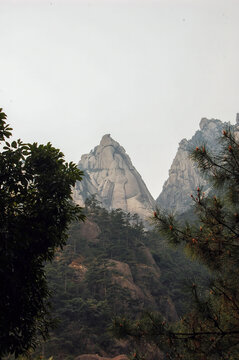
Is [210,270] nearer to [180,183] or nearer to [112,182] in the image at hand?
[112,182]

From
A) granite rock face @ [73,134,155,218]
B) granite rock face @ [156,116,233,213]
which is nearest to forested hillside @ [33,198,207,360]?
granite rock face @ [73,134,155,218]

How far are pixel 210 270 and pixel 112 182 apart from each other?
83837mm

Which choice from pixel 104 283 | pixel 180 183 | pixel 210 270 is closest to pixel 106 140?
pixel 180 183

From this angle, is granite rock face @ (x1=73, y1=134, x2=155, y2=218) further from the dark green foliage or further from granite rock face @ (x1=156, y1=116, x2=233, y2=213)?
the dark green foliage

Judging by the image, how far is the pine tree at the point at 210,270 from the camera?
4.40 meters

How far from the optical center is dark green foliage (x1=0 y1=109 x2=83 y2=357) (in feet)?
13.0

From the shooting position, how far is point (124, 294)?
25547mm

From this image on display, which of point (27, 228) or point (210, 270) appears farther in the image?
point (210, 270)

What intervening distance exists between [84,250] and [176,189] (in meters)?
72.7

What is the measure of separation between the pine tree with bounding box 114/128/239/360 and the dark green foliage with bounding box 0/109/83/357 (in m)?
1.74

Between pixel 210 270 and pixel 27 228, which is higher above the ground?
pixel 27 228

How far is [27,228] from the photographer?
4438 millimetres

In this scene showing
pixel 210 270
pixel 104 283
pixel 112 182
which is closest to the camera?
pixel 210 270

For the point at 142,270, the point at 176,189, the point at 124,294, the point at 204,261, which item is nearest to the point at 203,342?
the point at 204,261
